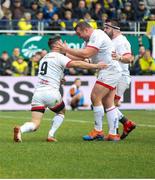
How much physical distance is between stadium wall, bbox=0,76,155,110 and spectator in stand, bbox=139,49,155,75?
1.47 meters

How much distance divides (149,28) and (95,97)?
10823 mm

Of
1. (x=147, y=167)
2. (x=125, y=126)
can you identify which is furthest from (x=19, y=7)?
(x=147, y=167)

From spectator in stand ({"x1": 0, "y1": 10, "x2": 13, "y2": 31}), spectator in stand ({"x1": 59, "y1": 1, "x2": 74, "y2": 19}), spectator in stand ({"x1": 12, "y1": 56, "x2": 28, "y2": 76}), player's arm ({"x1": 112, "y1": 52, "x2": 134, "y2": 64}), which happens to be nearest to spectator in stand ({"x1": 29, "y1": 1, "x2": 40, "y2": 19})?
spectator in stand ({"x1": 59, "y1": 1, "x2": 74, "y2": 19})

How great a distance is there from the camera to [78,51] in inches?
656

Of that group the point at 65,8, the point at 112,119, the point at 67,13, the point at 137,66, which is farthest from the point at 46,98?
the point at 65,8

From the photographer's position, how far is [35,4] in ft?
110

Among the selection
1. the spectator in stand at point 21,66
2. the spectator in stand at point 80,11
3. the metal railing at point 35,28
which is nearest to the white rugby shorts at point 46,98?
the spectator in stand at point 21,66

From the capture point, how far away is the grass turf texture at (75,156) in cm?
1213

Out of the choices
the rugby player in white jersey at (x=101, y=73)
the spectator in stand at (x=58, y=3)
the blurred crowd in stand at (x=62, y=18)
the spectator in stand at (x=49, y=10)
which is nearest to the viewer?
the rugby player in white jersey at (x=101, y=73)

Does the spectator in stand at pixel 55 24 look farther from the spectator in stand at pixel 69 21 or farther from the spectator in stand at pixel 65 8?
the spectator in stand at pixel 65 8

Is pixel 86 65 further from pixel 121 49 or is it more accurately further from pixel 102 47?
pixel 121 49

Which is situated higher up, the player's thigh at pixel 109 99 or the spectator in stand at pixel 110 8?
the player's thigh at pixel 109 99

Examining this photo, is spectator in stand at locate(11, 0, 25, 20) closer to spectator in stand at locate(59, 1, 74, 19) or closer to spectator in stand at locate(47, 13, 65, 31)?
spectator in stand at locate(47, 13, 65, 31)

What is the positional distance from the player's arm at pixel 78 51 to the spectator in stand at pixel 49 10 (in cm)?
1683
